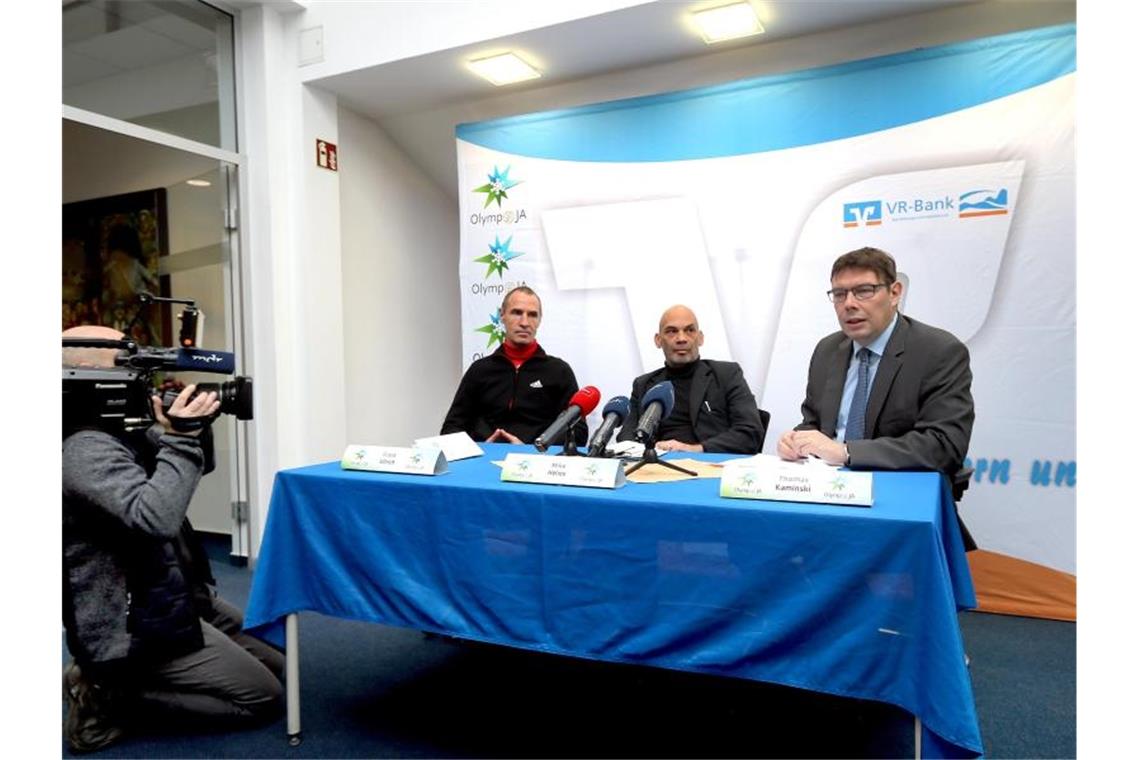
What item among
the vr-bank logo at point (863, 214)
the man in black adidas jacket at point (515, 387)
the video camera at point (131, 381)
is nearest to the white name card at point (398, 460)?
the video camera at point (131, 381)

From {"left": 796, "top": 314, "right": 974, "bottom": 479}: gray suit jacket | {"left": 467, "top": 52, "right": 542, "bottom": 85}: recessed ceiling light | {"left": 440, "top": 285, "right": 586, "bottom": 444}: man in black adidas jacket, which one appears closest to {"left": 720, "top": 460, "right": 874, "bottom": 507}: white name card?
{"left": 796, "top": 314, "right": 974, "bottom": 479}: gray suit jacket

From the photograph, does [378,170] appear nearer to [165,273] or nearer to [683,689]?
[165,273]

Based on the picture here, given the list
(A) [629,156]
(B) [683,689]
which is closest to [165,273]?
(A) [629,156]

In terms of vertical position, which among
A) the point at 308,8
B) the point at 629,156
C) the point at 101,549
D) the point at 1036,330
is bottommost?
the point at 101,549

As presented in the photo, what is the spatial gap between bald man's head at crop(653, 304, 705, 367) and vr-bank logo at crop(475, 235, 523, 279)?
4.13 ft

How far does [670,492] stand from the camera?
5.32 ft

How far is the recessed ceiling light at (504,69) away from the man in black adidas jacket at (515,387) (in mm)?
1297

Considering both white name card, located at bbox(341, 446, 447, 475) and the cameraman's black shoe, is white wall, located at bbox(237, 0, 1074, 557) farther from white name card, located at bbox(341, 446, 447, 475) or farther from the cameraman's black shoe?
white name card, located at bbox(341, 446, 447, 475)

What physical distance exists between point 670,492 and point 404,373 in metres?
3.53

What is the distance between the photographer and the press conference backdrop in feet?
9.47

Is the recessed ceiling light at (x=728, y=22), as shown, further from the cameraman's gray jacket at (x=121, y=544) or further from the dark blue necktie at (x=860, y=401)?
the cameraman's gray jacket at (x=121, y=544)

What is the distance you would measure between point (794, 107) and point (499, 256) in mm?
1694

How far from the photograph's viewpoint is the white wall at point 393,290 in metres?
4.44

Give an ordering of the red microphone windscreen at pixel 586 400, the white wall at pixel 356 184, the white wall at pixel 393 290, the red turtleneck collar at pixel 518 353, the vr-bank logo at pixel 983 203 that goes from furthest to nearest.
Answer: the white wall at pixel 393 290, the white wall at pixel 356 184, the red turtleneck collar at pixel 518 353, the vr-bank logo at pixel 983 203, the red microphone windscreen at pixel 586 400
